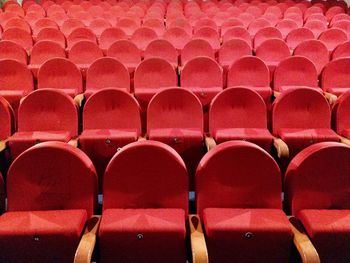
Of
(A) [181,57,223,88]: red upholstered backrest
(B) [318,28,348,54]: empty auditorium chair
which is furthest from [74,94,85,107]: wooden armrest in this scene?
(B) [318,28,348,54]: empty auditorium chair

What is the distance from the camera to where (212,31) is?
1.00 metres

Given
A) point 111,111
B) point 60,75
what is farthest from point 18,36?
point 111,111

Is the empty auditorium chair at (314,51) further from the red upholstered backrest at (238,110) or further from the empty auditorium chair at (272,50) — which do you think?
the red upholstered backrest at (238,110)

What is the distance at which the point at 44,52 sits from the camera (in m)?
0.85

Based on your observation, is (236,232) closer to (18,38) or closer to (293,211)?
(293,211)

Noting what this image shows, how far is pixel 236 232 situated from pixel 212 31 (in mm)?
729

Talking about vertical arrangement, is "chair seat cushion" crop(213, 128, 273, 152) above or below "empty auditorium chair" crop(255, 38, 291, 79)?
below

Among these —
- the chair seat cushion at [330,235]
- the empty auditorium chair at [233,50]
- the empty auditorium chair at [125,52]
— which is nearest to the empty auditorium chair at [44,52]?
the empty auditorium chair at [125,52]

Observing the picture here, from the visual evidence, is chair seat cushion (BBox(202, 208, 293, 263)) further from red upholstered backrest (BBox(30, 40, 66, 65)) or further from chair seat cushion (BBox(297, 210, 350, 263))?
red upholstered backrest (BBox(30, 40, 66, 65))

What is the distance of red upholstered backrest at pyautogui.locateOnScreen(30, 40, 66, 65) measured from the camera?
840 mm

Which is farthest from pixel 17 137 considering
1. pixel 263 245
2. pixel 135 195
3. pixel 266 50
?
pixel 266 50

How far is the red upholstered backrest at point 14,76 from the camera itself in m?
0.70

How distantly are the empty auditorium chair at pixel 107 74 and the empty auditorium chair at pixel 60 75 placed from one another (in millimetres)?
20

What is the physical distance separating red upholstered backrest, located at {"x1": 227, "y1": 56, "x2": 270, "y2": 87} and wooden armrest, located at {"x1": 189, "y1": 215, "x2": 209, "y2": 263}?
1.29ft
